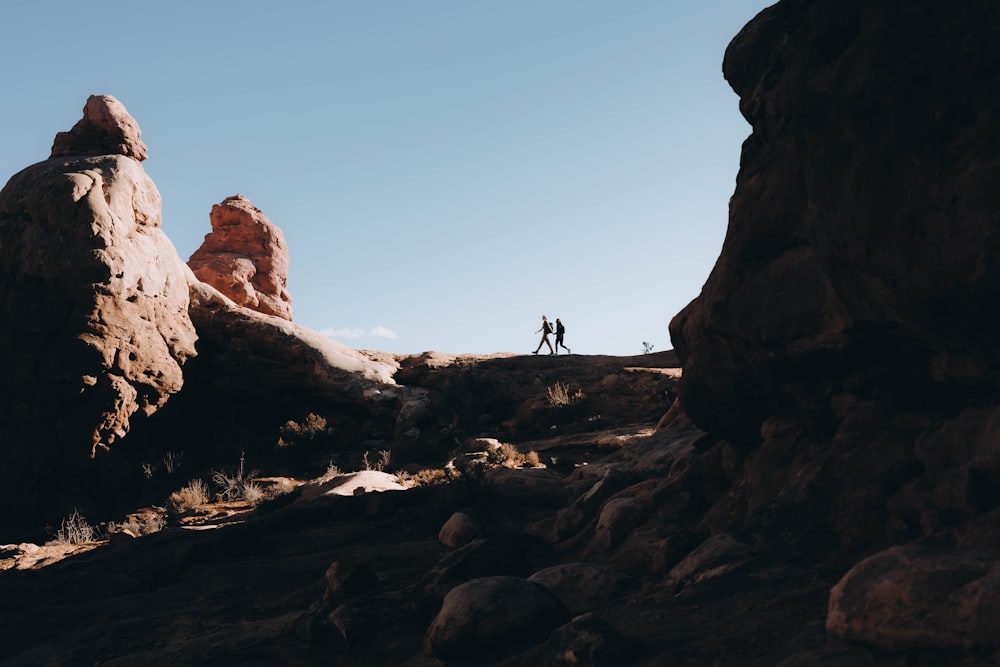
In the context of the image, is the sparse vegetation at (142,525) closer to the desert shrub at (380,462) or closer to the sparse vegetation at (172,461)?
the sparse vegetation at (172,461)

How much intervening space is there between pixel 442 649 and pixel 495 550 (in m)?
1.99

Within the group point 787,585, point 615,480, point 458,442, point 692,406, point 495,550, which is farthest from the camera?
point 458,442

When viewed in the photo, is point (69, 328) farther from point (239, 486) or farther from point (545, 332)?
point (545, 332)

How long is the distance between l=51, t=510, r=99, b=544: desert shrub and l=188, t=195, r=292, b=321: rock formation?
18.4 metres

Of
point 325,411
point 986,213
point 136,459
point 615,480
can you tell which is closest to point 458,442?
point 325,411

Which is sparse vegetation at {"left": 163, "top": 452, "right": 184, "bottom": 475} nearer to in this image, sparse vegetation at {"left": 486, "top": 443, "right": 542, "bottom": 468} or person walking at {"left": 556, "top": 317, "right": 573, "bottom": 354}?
sparse vegetation at {"left": 486, "top": 443, "right": 542, "bottom": 468}

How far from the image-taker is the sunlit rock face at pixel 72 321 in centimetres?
1557

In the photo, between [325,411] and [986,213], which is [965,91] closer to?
[986,213]

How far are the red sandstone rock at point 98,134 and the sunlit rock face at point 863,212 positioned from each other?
16.5m

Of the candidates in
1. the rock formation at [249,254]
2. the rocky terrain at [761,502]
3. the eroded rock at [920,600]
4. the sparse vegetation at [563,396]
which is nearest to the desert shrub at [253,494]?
the rocky terrain at [761,502]

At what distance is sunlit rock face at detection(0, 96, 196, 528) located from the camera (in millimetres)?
15570

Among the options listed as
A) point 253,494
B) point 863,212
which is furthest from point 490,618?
point 253,494

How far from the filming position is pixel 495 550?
7105mm

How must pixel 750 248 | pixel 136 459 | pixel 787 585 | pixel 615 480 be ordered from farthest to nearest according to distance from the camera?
1. pixel 136 459
2. pixel 615 480
3. pixel 750 248
4. pixel 787 585
